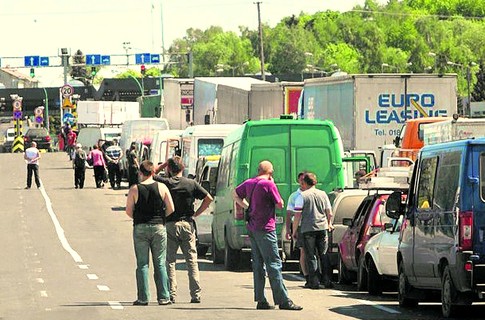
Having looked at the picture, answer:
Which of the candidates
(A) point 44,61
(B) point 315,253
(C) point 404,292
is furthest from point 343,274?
(A) point 44,61

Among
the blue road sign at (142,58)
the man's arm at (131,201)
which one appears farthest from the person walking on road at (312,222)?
the blue road sign at (142,58)

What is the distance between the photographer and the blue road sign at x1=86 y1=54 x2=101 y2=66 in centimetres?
11400

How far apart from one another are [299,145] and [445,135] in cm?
676

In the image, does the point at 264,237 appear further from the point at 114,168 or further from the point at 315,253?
the point at 114,168

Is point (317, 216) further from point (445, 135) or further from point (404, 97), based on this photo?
point (404, 97)

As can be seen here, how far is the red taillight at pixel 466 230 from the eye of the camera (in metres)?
15.2

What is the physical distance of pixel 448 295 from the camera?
15.7m

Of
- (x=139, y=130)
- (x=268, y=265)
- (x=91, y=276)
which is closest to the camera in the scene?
(x=268, y=265)

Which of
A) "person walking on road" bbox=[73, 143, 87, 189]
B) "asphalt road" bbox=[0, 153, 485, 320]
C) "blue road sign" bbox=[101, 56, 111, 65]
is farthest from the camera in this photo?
"blue road sign" bbox=[101, 56, 111, 65]

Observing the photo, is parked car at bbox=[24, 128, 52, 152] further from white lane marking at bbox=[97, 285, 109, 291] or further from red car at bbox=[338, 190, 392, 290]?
red car at bbox=[338, 190, 392, 290]

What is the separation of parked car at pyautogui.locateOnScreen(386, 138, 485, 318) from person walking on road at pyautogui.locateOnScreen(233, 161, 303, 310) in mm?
1344

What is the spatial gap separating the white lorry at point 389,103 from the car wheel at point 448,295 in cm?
2286

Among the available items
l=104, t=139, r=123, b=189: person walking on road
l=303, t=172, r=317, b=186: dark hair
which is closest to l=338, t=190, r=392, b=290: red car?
l=303, t=172, r=317, b=186: dark hair

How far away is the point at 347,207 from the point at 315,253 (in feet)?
7.06
